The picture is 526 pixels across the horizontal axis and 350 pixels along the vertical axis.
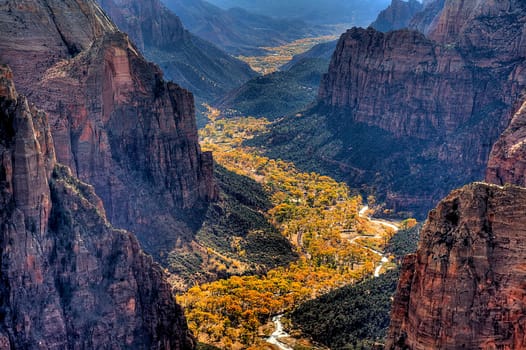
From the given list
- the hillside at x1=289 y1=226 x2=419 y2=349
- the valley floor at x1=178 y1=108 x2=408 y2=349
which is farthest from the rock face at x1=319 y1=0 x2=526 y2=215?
the hillside at x1=289 y1=226 x2=419 y2=349

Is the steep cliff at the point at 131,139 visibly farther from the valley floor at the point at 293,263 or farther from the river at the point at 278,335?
A: the river at the point at 278,335

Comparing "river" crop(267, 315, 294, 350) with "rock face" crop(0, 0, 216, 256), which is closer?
"river" crop(267, 315, 294, 350)

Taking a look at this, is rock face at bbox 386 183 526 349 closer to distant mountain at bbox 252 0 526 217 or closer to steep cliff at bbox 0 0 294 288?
steep cliff at bbox 0 0 294 288

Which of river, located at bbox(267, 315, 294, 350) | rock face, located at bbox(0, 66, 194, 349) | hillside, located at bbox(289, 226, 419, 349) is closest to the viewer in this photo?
rock face, located at bbox(0, 66, 194, 349)

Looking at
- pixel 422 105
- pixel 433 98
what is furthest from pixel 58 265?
pixel 422 105

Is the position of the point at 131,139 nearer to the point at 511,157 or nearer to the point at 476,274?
the point at 511,157
